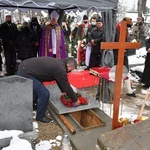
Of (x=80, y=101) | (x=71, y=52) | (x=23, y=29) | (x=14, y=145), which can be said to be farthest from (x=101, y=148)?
(x=71, y=52)

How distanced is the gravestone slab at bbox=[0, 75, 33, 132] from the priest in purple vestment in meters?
3.34

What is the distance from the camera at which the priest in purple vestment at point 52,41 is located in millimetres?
6441

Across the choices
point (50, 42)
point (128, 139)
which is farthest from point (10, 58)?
point (128, 139)

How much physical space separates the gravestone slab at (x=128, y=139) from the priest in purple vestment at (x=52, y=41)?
14.2 feet

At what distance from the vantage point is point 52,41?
255 inches

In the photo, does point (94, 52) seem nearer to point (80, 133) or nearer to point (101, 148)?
point (80, 133)

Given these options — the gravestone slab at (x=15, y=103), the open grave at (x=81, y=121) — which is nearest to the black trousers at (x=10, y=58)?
the open grave at (x=81, y=121)

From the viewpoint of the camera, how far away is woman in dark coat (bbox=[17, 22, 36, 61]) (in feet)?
23.2

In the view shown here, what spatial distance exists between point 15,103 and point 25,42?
4.12 m

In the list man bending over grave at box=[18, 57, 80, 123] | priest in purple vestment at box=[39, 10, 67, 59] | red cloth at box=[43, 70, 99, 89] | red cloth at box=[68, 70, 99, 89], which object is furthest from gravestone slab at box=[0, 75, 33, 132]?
priest in purple vestment at box=[39, 10, 67, 59]

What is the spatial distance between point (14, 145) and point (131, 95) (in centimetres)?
389

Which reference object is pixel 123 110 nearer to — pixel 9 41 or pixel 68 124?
pixel 68 124

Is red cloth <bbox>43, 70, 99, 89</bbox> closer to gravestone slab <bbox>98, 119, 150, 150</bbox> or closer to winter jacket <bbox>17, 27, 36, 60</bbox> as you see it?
winter jacket <bbox>17, 27, 36, 60</bbox>

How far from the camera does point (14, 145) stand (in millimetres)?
2830
